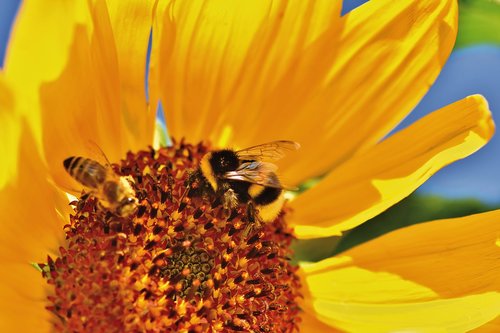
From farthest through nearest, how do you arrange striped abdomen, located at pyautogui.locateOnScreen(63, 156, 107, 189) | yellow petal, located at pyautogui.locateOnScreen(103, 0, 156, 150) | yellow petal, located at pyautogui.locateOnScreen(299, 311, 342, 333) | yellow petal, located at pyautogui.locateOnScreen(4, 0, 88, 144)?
1. yellow petal, located at pyautogui.locateOnScreen(299, 311, 342, 333)
2. yellow petal, located at pyautogui.locateOnScreen(103, 0, 156, 150)
3. striped abdomen, located at pyautogui.locateOnScreen(63, 156, 107, 189)
4. yellow petal, located at pyautogui.locateOnScreen(4, 0, 88, 144)

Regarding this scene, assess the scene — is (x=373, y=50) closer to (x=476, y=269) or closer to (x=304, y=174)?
(x=304, y=174)

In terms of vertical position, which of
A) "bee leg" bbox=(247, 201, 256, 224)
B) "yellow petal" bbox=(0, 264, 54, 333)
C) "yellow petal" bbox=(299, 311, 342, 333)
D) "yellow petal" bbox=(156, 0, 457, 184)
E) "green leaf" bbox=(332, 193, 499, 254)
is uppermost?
"yellow petal" bbox=(156, 0, 457, 184)

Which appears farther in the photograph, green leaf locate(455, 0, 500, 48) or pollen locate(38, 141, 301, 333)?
green leaf locate(455, 0, 500, 48)

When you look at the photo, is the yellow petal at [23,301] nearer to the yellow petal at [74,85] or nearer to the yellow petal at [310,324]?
the yellow petal at [74,85]

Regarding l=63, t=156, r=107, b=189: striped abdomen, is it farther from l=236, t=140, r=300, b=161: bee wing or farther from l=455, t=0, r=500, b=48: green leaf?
l=455, t=0, r=500, b=48: green leaf

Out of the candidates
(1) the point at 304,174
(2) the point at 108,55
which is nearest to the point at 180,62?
(2) the point at 108,55

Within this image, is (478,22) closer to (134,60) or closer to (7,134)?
(134,60)

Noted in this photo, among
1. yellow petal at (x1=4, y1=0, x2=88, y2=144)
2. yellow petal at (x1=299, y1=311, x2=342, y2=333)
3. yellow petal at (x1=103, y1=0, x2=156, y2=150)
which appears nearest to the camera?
yellow petal at (x1=4, y1=0, x2=88, y2=144)

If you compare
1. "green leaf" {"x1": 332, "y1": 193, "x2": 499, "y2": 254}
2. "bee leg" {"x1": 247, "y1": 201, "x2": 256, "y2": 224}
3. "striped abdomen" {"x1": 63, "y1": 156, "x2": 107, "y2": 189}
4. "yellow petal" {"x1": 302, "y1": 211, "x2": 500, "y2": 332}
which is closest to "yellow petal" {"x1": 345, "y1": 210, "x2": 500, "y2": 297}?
"yellow petal" {"x1": 302, "y1": 211, "x2": 500, "y2": 332}
